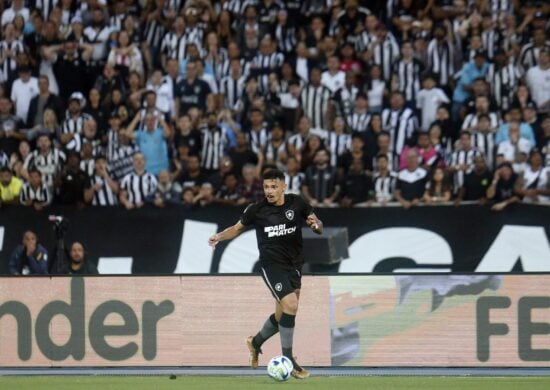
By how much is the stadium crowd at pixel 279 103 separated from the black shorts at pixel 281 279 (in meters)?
6.16

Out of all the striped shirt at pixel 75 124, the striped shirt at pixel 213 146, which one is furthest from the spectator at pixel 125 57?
the striped shirt at pixel 213 146

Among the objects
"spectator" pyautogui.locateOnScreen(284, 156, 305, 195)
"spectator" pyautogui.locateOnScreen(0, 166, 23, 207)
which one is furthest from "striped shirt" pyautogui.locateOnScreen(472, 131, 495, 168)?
"spectator" pyautogui.locateOnScreen(0, 166, 23, 207)

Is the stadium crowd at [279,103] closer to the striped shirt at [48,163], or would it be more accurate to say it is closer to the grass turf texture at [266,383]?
the striped shirt at [48,163]

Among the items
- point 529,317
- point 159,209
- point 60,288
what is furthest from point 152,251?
point 529,317

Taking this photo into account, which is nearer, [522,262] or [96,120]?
[522,262]

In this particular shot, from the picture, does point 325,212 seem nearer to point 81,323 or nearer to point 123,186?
point 123,186

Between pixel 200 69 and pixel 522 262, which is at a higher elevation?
pixel 200 69

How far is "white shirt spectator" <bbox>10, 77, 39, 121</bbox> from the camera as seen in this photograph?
22.7 m

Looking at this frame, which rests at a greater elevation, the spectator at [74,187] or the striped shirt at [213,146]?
the striped shirt at [213,146]

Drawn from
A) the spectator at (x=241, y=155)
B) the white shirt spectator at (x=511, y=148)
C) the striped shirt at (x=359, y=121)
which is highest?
the striped shirt at (x=359, y=121)

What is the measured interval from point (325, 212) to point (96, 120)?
469cm

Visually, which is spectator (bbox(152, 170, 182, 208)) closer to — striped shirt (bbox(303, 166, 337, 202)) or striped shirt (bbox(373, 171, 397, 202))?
striped shirt (bbox(303, 166, 337, 202))

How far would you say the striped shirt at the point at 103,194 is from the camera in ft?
68.7

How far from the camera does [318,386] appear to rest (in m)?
13.1
